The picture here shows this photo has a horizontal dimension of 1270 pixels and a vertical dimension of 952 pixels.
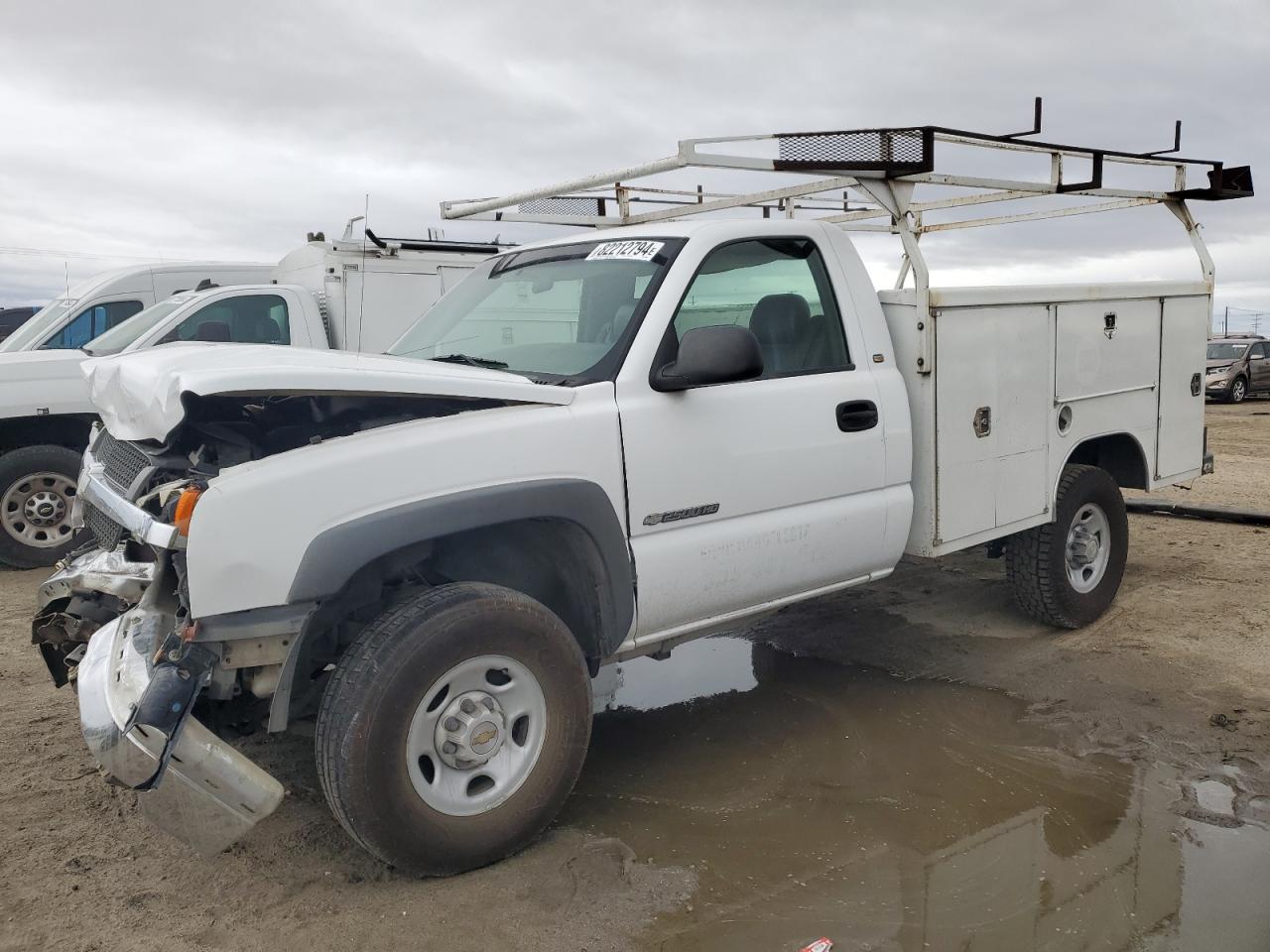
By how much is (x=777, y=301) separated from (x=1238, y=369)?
2165 centimetres

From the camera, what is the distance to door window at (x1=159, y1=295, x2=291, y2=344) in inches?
328

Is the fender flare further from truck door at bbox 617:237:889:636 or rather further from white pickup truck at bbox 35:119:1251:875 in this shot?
truck door at bbox 617:237:889:636

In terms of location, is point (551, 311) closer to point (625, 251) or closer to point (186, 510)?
point (625, 251)

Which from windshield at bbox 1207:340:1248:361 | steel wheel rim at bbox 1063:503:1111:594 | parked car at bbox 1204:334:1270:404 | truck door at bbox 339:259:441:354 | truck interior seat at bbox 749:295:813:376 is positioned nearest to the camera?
truck interior seat at bbox 749:295:813:376

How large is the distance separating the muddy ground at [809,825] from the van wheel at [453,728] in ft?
0.64

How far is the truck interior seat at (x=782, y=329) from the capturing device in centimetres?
436

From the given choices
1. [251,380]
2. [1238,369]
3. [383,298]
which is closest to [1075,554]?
[251,380]

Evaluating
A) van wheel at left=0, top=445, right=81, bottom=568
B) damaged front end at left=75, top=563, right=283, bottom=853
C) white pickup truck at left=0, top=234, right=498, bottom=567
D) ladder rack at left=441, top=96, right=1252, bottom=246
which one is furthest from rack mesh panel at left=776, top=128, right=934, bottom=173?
van wheel at left=0, top=445, right=81, bottom=568

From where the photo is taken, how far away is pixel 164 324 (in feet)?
26.6

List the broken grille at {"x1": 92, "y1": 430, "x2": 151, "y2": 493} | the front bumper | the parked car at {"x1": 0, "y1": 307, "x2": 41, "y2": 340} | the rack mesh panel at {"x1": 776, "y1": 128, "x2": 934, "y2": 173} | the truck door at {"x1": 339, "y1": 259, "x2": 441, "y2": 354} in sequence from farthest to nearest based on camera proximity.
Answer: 1. the parked car at {"x1": 0, "y1": 307, "x2": 41, "y2": 340}
2. the truck door at {"x1": 339, "y1": 259, "x2": 441, "y2": 354}
3. the rack mesh panel at {"x1": 776, "y1": 128, "x2": 934, "y2": 173}
4. the broken grille at {"x1": 92, "y1": 430, "x2": 151, "y2": 493}
5. the front bumper

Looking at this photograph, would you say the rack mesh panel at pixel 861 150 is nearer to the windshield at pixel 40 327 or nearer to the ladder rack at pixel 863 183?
the ladder rack at pixel 863 183

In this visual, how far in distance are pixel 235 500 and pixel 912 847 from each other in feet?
7.93

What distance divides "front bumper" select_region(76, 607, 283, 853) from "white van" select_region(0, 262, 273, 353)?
6.13m

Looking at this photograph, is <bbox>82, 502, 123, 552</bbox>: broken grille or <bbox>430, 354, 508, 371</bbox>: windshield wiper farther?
<bbox>430, 354, 508, 371</bbox>: windshield wiper
